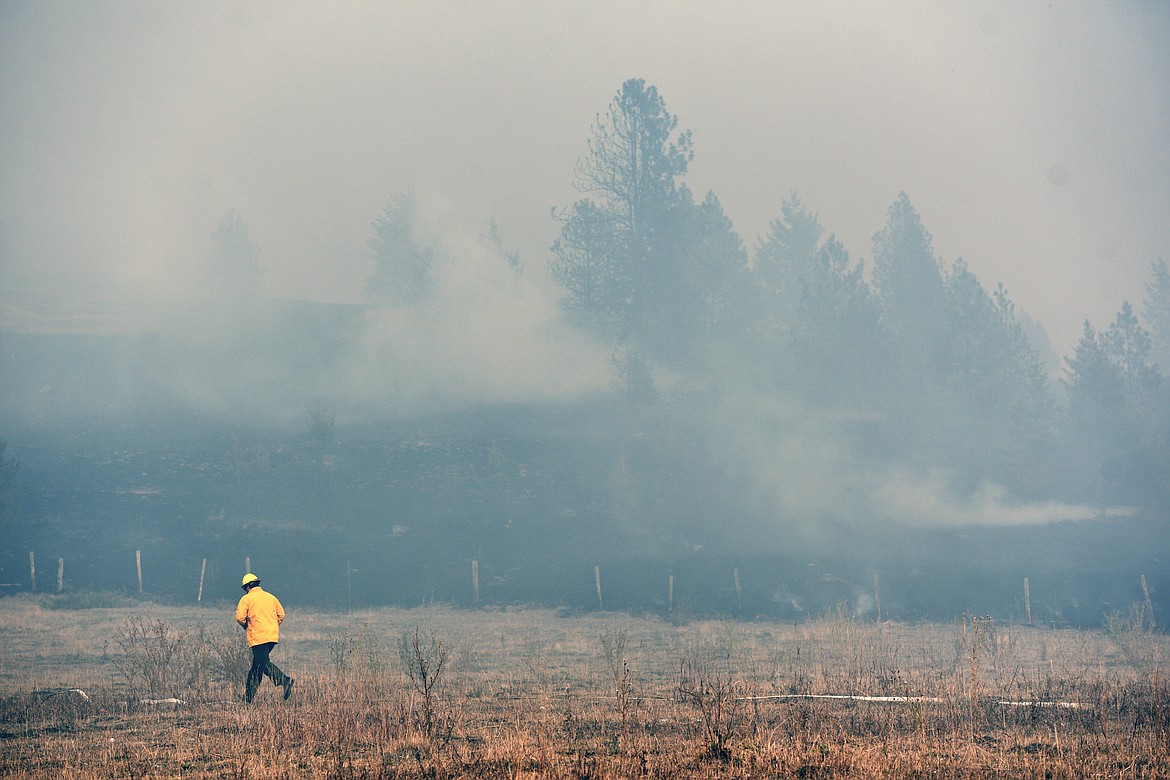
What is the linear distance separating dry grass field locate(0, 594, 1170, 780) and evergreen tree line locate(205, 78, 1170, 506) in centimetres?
2931

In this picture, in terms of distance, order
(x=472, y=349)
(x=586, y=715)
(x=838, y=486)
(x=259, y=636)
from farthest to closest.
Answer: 1. (x=472, y=349)
2. (x=838, y=486)
3. (x=259, y=636)
4. (x=586, y=715)

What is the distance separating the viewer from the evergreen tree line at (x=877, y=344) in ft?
161

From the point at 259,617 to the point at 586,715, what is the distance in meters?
4.84

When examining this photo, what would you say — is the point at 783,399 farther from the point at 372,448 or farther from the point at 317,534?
the point at 317,534

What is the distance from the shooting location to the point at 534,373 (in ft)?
209

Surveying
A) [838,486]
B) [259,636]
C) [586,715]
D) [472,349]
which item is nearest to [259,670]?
[259,636]

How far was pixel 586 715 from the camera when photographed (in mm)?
12070

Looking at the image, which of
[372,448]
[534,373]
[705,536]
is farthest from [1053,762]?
[534,373]

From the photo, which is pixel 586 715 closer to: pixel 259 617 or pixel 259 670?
pixel 259 670

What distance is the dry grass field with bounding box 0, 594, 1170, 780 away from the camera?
8945 mm

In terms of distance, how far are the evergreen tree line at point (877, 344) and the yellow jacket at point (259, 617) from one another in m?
37.1

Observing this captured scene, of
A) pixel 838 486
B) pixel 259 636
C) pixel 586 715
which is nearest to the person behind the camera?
pixel 586 715

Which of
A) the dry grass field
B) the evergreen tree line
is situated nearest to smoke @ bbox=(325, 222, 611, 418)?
the evergreen tree line

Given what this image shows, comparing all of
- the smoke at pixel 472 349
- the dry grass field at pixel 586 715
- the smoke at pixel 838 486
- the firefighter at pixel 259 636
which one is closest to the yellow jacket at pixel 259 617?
the firefighter at pixel 259 636
